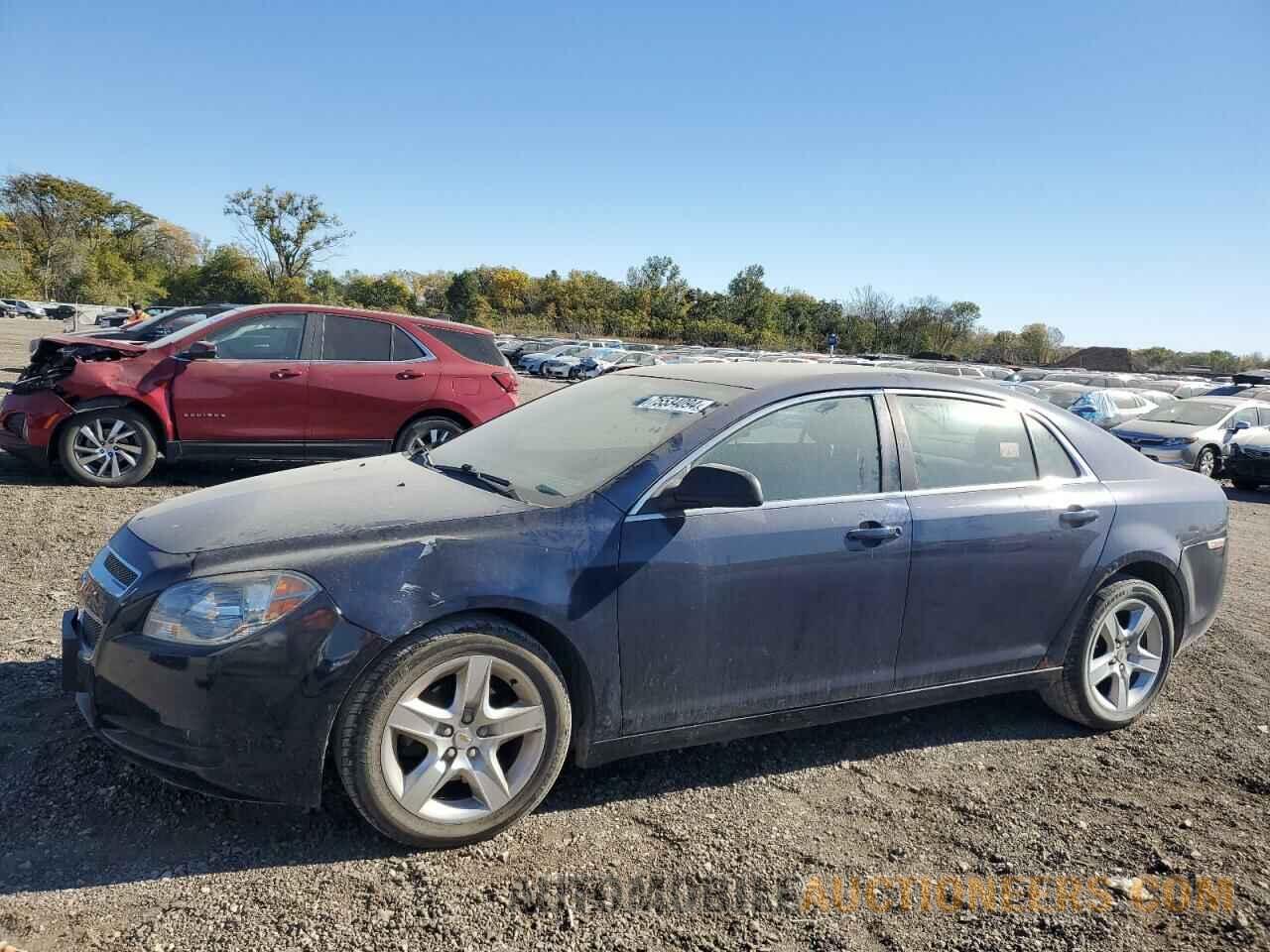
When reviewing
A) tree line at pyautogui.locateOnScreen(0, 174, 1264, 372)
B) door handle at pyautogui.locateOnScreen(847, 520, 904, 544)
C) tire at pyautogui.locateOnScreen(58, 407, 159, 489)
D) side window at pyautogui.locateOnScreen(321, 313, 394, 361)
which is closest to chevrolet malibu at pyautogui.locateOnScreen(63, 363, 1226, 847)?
door handle at pyautogui.locateOnScreen(847, 520, 904, 544)

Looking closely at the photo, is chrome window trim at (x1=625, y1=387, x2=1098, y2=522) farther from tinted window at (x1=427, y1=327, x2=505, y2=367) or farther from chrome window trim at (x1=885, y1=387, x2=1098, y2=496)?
tinted window at (x1=427, y1=327, x2=505, y2=367)

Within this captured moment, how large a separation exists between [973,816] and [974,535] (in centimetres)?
106

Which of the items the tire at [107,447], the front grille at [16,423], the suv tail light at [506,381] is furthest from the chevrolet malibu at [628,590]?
the front grille at [16,423]

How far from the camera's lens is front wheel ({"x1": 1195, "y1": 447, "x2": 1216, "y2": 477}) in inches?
601

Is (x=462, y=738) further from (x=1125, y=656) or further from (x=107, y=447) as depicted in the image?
(x=107, y=447)

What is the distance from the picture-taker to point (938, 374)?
4141 mm

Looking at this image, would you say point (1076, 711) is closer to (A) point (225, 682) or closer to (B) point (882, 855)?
(B) point (882, 855)

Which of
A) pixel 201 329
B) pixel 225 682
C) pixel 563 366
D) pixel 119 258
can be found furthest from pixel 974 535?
pixel 119 258

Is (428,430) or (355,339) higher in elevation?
(355,339)

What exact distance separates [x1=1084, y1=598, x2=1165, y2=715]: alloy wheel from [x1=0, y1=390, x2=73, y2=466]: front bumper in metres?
8.08

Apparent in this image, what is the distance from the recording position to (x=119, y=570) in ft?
9.70

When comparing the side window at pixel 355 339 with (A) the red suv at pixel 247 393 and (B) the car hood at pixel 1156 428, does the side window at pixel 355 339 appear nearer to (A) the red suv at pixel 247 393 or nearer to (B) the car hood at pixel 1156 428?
(A) the red suv at pixel 247 393

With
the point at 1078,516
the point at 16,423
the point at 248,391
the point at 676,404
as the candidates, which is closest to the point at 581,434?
the point at 676,404

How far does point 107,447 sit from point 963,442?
7349mm
